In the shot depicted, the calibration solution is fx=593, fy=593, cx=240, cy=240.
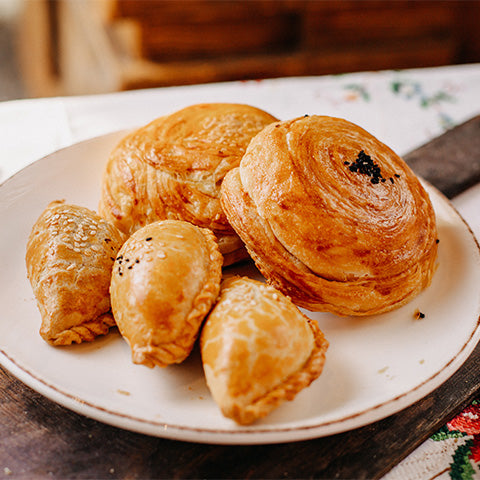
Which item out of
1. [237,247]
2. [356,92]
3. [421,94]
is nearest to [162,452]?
[237,247]

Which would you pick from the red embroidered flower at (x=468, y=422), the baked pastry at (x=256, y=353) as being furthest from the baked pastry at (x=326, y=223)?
the red embroidered flower at (x=468, y=422)

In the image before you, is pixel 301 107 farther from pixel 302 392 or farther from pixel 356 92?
pixel 302 392

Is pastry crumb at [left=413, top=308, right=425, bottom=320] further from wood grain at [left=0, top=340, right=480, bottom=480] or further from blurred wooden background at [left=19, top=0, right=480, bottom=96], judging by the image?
blurred wooden background at [left=19, top=0, right=480, bottom=96]

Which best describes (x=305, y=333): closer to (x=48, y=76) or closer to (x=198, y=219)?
(x=198, y=219)

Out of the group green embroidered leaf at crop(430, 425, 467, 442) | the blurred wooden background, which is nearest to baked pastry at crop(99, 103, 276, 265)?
green embroidered leaf at crop(430, 425, 467, 442)

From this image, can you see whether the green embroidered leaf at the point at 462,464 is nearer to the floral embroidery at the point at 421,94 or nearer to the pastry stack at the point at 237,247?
the pastry stack at the point at 237,247

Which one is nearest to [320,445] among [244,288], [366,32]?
[244,288]
